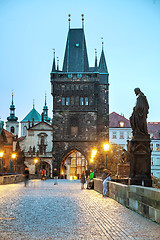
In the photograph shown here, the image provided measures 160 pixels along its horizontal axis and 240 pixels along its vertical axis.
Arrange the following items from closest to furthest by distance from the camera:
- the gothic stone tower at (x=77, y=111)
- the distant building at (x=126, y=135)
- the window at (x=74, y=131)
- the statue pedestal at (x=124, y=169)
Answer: the statue pedestal at (x=124, y=169) < the gothic stone tower at (x=77, y=111) < the window at (x=74, y=131) < the distant building at (x=126, y=135)

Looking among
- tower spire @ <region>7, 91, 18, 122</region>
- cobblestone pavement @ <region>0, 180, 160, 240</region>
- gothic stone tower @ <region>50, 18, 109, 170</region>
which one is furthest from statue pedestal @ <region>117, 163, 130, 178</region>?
tower spire @ <region>7, 91, 18, 122</region>

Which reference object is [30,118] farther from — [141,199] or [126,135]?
[141,199]

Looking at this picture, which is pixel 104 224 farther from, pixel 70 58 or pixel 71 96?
pixel 70 58

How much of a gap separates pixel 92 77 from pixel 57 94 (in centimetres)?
609

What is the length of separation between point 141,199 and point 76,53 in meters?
57.3

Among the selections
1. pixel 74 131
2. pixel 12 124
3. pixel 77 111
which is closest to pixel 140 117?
pixel 74 131

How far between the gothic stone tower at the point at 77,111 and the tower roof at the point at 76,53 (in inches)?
6.4

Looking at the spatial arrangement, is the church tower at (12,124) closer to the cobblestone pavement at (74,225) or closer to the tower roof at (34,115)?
the tower roof at (34,115)

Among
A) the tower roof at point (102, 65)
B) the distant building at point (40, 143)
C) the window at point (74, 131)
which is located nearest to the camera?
the window at point (74, 131)

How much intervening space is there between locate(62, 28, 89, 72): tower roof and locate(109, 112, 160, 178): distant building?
17.3 m

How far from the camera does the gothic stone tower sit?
60875 millimetres

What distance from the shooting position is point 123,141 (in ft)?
253

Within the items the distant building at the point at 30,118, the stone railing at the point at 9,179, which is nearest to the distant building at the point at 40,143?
the stone railing at the point at 9,179

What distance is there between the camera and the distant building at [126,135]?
246ft
